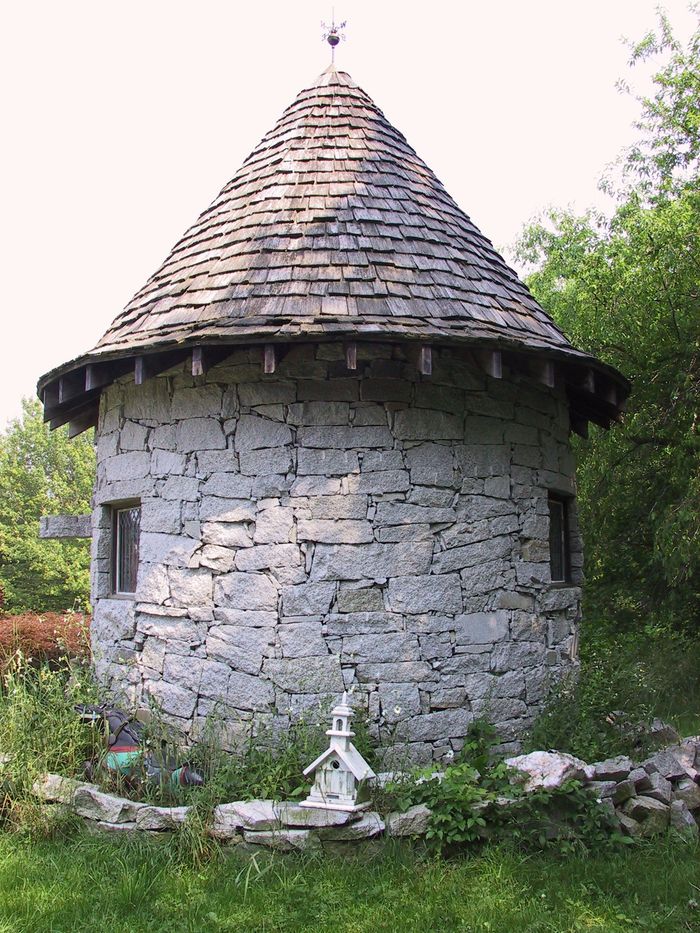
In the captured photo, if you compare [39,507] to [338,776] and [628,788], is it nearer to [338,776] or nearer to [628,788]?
[338,776]

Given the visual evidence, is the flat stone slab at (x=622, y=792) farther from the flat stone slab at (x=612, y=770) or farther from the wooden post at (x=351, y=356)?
the wooden post at (x=351, y=356)

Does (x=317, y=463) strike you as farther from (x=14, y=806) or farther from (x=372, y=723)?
(x=14, y=806)

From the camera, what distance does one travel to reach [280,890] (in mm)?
4051

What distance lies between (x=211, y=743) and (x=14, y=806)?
1.14 metres

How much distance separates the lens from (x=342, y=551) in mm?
5336

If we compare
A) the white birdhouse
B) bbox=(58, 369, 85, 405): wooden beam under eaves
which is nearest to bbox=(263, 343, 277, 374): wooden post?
bbox=(58, 369, 85, 405): wooden beam under eaves

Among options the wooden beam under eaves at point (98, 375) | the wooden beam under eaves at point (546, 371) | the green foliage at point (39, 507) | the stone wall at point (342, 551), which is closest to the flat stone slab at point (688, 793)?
the stone wall at point (342, 551)

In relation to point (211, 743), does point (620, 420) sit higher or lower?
higher

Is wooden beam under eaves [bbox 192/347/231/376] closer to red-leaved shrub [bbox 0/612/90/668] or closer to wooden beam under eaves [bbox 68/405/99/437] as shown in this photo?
wooden beam under eaves [bbox 68/405/99/437]

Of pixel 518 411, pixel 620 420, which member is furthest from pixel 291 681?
pixel 620 420

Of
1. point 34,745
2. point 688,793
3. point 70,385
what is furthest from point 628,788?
point 70,385

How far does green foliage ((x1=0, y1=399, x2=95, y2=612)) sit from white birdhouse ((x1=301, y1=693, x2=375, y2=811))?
14495 mm

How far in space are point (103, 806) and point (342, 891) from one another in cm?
149

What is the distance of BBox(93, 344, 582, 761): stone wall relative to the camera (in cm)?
530
